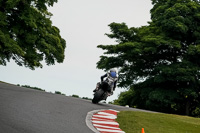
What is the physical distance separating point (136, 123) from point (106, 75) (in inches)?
153

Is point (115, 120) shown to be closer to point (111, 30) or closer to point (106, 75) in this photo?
point (106, 75)

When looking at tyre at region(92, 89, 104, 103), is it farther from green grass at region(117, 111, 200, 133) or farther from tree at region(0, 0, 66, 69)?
tree at region(0, 0, 66, 69)

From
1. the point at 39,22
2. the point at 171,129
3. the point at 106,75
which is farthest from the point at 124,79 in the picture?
the point at 171,129

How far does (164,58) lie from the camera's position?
99.8ft

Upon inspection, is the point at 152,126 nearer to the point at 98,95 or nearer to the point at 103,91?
the point at 103,91

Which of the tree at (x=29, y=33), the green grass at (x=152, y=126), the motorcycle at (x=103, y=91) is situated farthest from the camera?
the tree at (x=29, y=33)

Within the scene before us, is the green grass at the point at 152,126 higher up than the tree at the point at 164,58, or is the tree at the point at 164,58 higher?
the tree at the point at 164,58

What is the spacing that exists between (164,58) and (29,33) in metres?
15.1

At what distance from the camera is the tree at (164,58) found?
25.9 meters

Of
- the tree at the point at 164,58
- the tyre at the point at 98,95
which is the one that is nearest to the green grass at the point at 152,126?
the tyre at the point at 98,95

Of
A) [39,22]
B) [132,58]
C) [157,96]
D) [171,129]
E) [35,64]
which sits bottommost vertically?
[171,129]

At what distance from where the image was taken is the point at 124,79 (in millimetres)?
30656

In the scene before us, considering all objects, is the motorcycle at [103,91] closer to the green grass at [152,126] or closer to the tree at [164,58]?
the green grass at [152,126]

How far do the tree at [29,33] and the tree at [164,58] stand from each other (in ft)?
21.7
